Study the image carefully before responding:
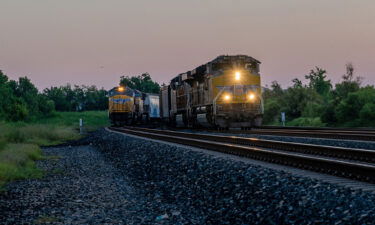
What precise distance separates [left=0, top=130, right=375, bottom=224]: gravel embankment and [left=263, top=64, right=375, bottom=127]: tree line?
18.1m

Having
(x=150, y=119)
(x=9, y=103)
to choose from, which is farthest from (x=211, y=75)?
(x=9, y=103)

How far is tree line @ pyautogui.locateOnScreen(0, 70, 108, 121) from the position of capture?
257 ft

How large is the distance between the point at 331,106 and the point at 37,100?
85.8 meters

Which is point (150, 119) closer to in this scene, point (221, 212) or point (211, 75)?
point (211, 75)

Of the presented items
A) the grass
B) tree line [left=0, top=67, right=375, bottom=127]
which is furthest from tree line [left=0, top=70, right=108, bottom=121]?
the grass

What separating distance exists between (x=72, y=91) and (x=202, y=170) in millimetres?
155121

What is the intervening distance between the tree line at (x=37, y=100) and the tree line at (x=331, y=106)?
1767 cm

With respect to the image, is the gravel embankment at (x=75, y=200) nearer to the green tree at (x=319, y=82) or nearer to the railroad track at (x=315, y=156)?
the railroad track at (x=315, y=156)

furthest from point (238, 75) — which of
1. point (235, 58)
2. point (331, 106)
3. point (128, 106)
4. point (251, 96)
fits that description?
point (128, 106)

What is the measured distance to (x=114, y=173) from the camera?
41.2 ft

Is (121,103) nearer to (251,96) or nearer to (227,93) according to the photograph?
(227,93)

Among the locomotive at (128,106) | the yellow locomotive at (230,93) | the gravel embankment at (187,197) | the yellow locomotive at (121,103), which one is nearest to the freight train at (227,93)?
the yellow locomotive at (230,93)

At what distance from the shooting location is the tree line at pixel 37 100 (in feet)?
257

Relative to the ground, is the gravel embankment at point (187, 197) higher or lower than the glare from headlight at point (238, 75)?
lower
